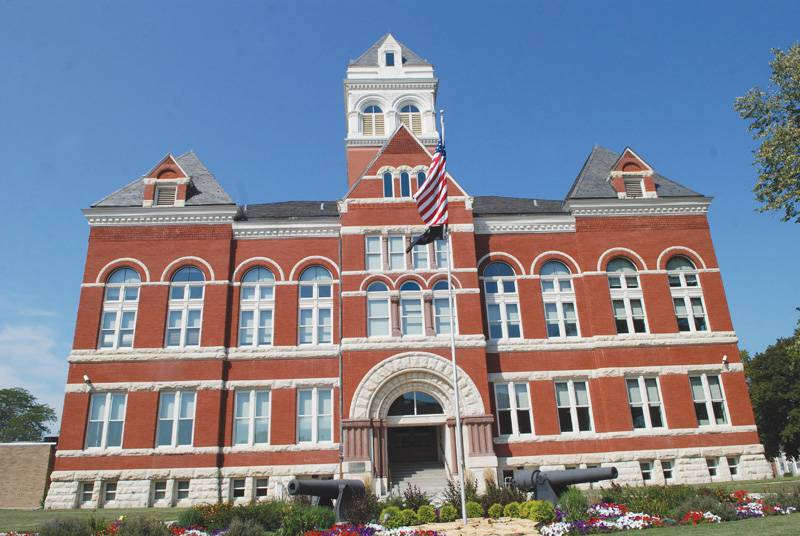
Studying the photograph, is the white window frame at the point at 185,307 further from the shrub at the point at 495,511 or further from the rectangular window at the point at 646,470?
the rectangular window at the point at 646,470

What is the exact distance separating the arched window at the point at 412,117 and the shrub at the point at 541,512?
26.7 meters

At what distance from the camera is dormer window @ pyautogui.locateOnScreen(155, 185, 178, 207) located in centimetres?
2968

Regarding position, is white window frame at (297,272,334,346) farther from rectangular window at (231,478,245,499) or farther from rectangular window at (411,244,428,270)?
rectangular window at (231,478,245,499)

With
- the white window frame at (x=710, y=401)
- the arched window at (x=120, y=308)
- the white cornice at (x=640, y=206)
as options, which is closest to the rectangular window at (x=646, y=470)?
the white window frame at (x=710, y=401)

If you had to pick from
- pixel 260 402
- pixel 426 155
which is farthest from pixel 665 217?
pixel 260 402

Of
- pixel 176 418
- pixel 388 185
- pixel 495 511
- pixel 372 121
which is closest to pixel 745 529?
pixel 495 511

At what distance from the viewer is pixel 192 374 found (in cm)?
2673

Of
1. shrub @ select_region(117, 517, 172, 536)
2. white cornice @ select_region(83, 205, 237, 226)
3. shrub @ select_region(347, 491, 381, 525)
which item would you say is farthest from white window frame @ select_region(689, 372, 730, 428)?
white cornice @ select_region(83, 205, 237, 226)

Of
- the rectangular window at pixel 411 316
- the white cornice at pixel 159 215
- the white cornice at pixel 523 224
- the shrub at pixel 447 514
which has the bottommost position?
the shrub at pixel 447 514

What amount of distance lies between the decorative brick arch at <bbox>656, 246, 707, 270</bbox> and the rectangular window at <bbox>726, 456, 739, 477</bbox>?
30.0 feet

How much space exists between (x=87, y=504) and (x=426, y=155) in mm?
21706

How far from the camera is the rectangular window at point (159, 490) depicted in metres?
25.1

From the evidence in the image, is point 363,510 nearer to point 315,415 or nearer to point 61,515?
point 315,415

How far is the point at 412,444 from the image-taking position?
29.3 meters
